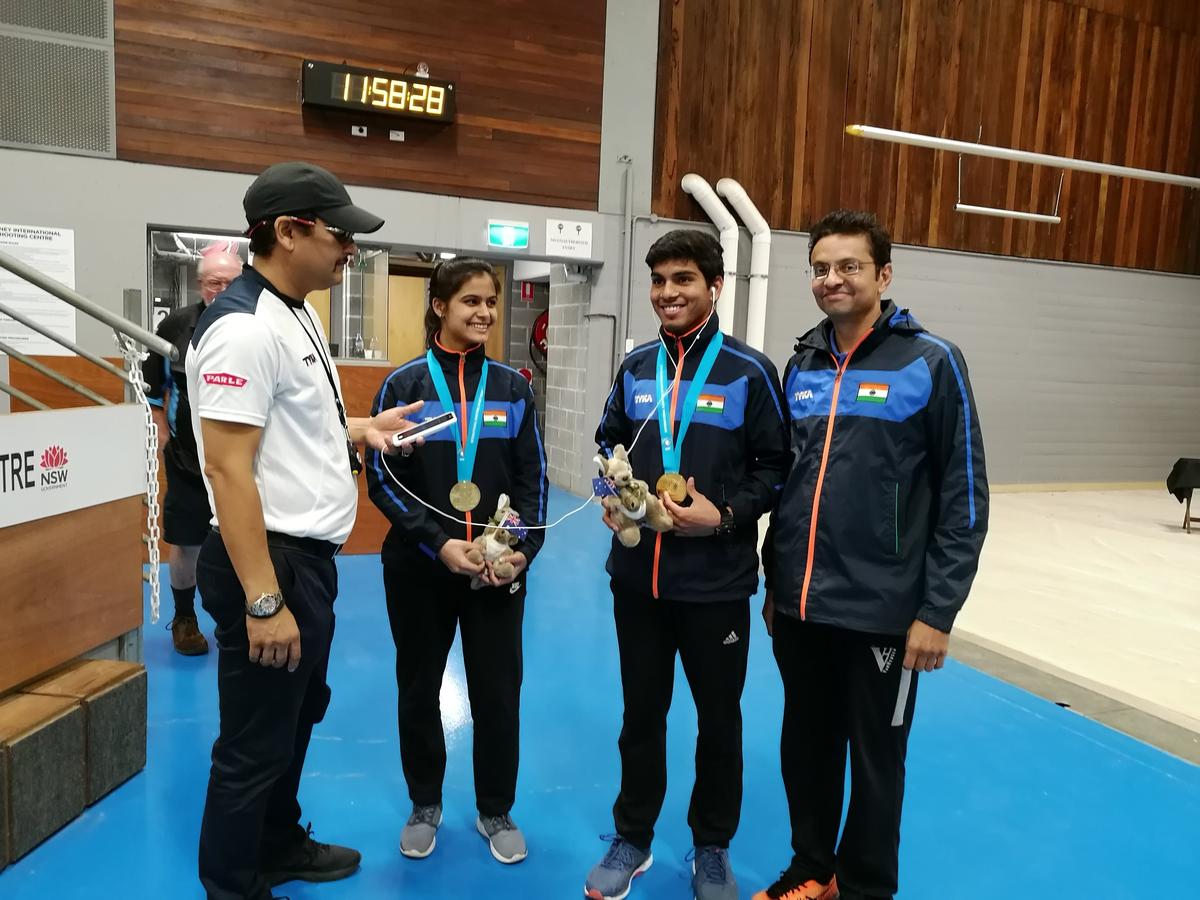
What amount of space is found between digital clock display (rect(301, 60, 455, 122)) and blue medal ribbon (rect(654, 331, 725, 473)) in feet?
16.6

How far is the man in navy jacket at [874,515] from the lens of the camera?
1803mm

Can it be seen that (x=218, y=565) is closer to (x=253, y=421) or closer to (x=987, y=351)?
(x=253, y=421)

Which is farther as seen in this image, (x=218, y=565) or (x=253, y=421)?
(x=218, y=565)

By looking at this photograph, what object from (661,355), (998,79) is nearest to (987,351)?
(998,79)

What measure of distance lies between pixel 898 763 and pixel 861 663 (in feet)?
0.80

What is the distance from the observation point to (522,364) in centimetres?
1029

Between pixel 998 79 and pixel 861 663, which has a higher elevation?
pixel 998 79

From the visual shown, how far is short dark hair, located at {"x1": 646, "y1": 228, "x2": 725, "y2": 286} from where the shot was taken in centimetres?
199

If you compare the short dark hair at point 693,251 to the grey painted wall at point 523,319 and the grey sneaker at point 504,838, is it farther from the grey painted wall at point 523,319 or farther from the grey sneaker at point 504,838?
the grey painted wall at point 523,319

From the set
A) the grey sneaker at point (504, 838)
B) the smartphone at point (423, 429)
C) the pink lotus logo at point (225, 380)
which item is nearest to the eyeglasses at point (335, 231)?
the pink lotus logo at point (225, 380)

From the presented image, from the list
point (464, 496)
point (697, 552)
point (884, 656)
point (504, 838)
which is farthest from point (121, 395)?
point (884, 656)

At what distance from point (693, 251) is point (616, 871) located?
5.14ft

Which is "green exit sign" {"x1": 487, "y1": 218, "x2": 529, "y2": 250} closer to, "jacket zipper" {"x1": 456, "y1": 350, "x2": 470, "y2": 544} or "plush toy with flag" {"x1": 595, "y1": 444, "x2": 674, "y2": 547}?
"jacket zipper" {"x1": 456, "y1": 350, "x2": 470, "y2": 544}

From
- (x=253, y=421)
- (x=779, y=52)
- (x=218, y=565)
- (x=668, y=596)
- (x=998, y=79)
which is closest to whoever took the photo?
(x=253, y=421)
